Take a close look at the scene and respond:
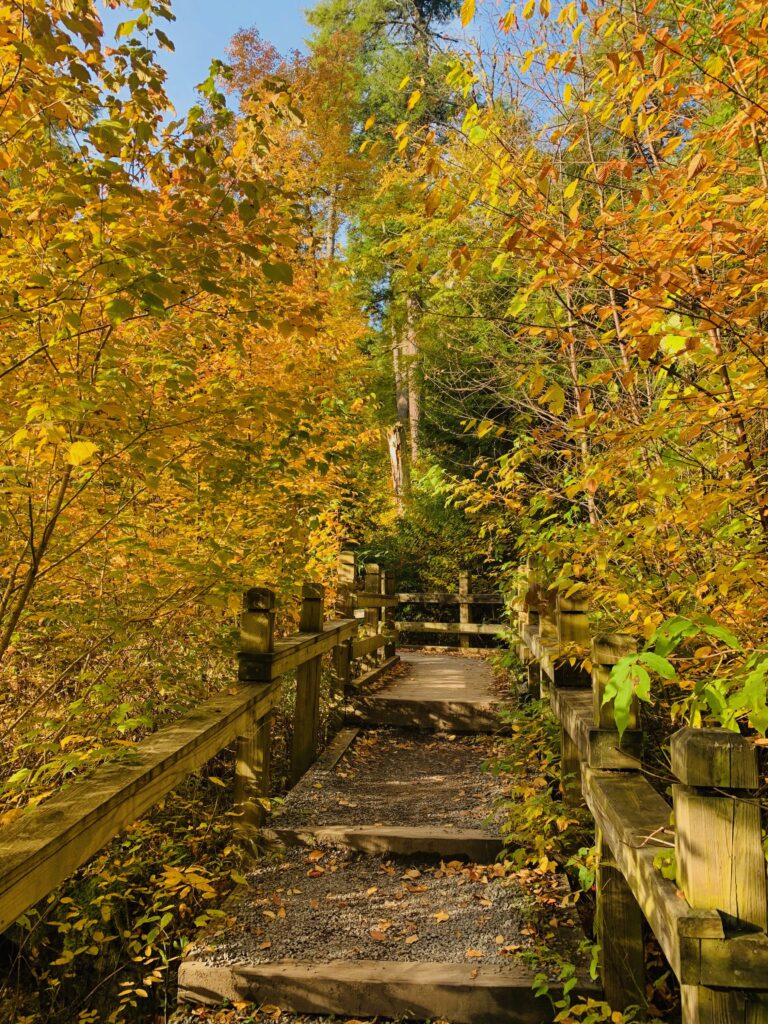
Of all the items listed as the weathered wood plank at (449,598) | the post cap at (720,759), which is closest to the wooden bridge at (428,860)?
the post cap at (720,759)

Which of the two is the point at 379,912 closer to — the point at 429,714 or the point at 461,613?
the point at 429,714

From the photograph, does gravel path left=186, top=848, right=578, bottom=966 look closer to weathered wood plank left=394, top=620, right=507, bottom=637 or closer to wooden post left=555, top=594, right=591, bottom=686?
wooden post left=555, top=594, right=591, bottom=686

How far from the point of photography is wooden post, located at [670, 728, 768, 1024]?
59.7 inches

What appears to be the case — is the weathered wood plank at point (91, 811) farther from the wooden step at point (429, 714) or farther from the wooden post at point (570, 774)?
the wooden step at point (429, 714)

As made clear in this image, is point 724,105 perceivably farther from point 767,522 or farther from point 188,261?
point 188,261

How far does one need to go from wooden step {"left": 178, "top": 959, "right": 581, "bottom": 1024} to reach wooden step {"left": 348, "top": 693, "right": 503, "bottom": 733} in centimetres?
360

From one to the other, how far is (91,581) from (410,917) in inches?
94.9

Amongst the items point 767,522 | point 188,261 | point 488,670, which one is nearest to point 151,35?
point 188,261

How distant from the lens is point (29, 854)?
1.79 meters

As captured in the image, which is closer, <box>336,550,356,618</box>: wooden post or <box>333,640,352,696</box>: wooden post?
<box>333,640,352,696</box>: wooden post

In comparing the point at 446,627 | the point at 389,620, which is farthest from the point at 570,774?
the point at 446,627

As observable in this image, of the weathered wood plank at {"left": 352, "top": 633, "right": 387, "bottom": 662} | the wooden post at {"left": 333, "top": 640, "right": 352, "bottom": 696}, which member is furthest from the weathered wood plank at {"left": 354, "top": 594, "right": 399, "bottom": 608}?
the wooden post at {"left": 333, "top": 640, "right": 352, "bottom": 696}

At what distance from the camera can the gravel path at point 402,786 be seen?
4.44 m

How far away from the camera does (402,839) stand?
397cm
